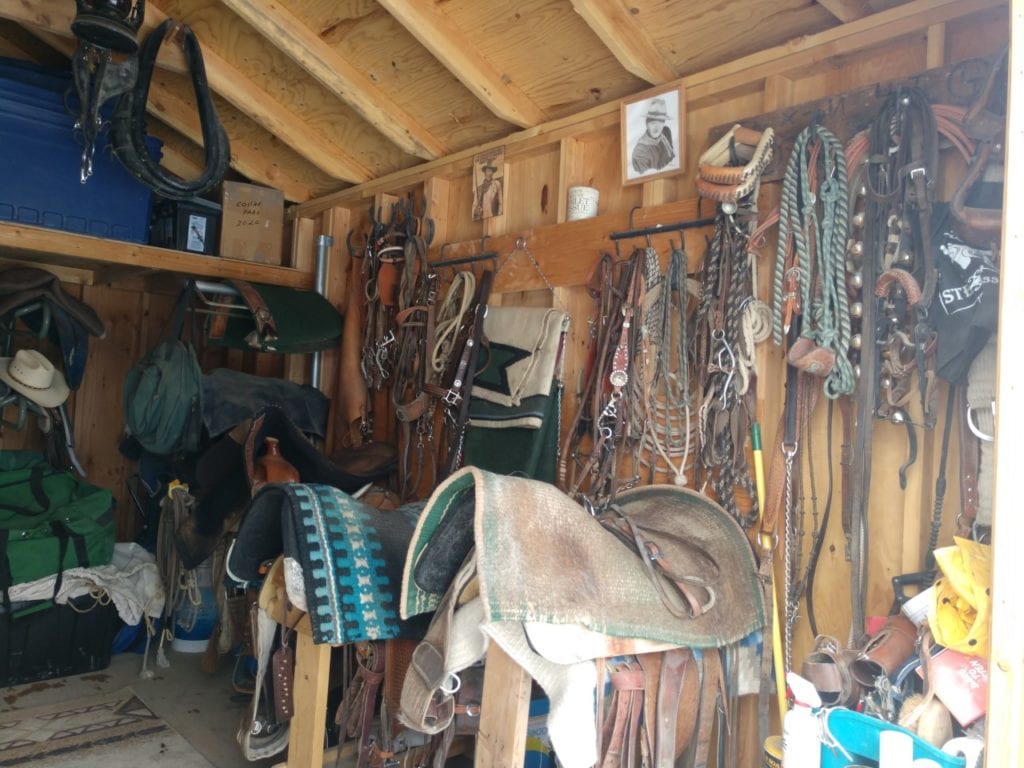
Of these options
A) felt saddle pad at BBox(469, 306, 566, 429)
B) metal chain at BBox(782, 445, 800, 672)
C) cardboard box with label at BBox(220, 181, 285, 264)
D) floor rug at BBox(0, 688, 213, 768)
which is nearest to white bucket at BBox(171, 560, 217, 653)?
floor rug at BBox(0, 688, 213, 768)

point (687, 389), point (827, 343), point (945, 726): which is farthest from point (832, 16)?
point (945, 726)

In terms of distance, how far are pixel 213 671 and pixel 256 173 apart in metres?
2.78

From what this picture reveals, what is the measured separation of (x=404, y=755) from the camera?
2.54 m

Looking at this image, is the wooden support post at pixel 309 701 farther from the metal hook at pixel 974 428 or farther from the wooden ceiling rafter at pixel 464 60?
the wooden ceiling rafter at pixel 464 60

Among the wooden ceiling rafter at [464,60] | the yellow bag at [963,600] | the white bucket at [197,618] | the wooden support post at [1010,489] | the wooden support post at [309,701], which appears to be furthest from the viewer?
the white bucket at [197,618]

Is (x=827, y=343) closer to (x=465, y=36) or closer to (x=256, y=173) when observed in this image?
(x=465, y=36)

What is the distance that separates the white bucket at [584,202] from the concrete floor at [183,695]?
2467 millimetres

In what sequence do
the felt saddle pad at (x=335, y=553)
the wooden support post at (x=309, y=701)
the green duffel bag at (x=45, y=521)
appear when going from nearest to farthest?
1. the felt saddle pad at (x=335, y=553)
2. the wooden support post at (x=309, y=701)
3. the green duffel bag at (x=45, y=521)

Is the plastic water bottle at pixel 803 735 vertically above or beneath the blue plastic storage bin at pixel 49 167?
beneath

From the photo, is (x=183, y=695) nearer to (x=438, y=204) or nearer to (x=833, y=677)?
(x=438, y=204)

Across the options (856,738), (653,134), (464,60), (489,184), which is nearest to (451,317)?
(489,184)

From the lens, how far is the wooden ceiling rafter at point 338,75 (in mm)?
3283

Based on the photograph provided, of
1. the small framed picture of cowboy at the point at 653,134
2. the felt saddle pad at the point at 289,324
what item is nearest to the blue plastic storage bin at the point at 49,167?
the felt saddle pad at the point at 289,324

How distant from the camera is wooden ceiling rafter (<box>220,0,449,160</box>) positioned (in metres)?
3.28
